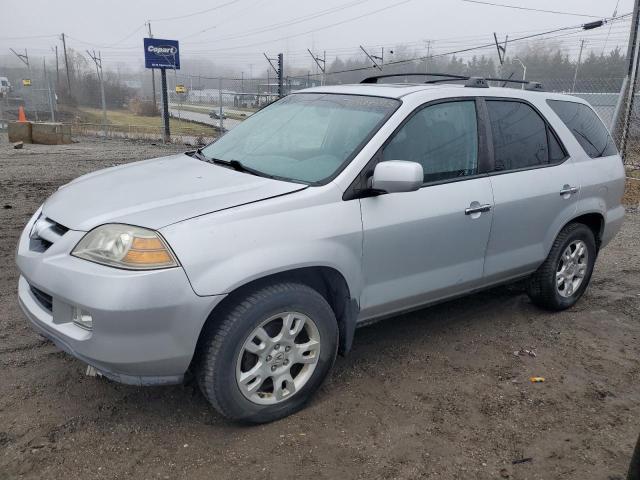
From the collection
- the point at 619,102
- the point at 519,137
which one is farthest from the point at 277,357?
the point at 619,102

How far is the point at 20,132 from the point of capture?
17.2 meters

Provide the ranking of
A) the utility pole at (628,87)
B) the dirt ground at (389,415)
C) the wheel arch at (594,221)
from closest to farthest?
1. the dirt ground at (389,415)
2. the wheel arch at (594,221)
3. the utility pole at (628,87)

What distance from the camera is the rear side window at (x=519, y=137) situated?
391 centimetres

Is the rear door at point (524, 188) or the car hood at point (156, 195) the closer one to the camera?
the car hood at point (156, 195)

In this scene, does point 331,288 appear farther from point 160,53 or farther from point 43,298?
point 160,53

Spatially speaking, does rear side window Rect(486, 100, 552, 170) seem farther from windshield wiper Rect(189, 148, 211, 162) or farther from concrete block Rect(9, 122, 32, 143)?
concrete block Rect(9, 122, 32, 143)

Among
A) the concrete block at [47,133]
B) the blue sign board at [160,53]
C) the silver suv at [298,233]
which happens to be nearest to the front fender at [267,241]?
the silver suv at [298,233]

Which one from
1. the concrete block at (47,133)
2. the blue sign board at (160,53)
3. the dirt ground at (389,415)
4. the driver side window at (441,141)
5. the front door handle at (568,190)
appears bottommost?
the dirt ground at (389,415)

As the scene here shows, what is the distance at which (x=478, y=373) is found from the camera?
3.64 metres

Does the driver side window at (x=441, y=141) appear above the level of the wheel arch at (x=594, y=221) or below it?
above

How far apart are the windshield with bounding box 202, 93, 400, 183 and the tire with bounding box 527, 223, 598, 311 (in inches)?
74.9

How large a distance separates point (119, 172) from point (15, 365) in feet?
4.47

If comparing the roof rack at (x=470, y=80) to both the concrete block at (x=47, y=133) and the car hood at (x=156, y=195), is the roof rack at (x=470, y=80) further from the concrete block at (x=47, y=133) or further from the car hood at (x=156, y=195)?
the concrete block at (x=47, y=133)

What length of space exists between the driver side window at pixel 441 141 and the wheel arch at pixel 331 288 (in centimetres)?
77
